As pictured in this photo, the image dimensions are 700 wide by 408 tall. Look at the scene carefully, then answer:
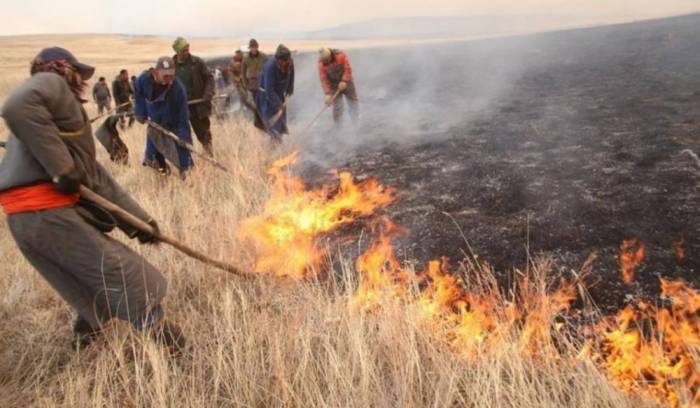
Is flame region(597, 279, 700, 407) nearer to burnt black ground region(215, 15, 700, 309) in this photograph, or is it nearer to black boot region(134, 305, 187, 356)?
burnt black ground region(215, 15, 700, 309)

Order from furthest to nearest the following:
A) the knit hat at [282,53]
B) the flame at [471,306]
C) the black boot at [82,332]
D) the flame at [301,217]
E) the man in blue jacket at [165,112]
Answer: the knit hat at [282,53], the man in blue jacket at [165,112], the flame at [301,217], the black boot at [82,332], the flame at [471,306]

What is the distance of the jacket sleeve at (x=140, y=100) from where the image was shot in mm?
6219

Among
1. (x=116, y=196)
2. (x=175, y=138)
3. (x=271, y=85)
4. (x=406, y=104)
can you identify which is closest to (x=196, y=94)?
(x=271, y=85)

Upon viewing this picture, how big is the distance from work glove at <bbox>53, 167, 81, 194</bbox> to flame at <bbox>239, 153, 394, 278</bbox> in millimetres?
1649

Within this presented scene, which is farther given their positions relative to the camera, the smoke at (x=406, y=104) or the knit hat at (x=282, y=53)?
the smoke at (x=406, y=104)

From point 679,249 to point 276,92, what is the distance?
260 inches

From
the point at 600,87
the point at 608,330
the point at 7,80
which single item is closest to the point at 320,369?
the point at 608,330

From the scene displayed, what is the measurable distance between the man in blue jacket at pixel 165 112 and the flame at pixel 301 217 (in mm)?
1374

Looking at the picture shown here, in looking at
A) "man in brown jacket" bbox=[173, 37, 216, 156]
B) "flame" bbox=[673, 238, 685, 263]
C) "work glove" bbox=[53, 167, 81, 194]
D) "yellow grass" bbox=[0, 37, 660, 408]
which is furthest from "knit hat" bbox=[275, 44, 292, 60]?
"flame" bbox=[673, 238, 685, 263]

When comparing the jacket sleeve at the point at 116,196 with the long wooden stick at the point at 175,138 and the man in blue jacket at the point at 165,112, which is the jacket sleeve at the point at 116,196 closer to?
the long wooden stick at the point at 175,138

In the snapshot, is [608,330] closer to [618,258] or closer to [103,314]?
[618,258]

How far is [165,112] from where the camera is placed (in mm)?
6324

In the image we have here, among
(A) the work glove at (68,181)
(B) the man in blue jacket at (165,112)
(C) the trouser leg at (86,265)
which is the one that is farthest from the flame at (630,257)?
(B) the man in blue jacket at (165,112)

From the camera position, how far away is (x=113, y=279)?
104 inches
